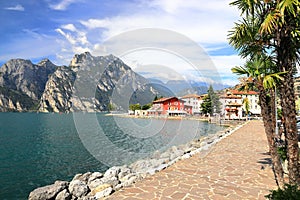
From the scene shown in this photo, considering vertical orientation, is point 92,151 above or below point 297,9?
below

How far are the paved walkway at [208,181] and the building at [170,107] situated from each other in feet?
183

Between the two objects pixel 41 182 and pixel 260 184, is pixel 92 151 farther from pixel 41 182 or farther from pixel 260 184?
→ pixel 260 184

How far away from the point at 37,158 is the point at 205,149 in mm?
15682

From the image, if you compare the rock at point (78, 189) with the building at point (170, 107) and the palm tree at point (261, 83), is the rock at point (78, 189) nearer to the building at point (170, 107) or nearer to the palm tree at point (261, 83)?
the palm tree at point (261, 83)

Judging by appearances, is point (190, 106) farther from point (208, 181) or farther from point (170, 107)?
point (208, 181)

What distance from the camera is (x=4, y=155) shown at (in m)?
24.0

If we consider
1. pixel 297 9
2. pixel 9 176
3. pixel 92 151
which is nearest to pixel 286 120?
pixel 297 9

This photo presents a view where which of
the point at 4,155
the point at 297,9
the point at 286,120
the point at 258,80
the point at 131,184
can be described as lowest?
the point at 4,155

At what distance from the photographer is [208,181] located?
813cm

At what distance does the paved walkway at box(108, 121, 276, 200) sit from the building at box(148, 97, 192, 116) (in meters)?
55.7

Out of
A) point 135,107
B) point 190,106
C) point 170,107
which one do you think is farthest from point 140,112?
point 190,106

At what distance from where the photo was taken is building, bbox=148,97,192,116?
7050 centimetres

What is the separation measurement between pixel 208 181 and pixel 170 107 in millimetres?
64433

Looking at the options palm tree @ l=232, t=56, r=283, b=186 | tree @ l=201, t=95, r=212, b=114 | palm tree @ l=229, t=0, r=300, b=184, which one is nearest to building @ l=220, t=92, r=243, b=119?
tree @ l=201, t=95, r=212, b=114
